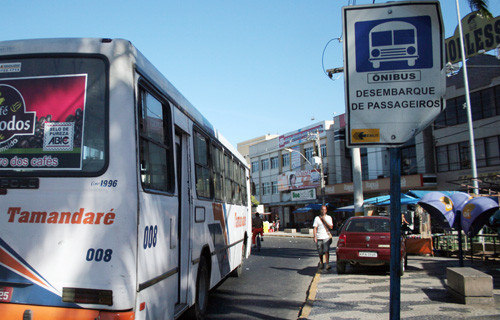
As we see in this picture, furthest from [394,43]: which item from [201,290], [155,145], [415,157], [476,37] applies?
[415,157]

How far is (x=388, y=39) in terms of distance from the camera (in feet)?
11.5

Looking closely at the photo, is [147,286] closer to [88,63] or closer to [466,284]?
[88,63]

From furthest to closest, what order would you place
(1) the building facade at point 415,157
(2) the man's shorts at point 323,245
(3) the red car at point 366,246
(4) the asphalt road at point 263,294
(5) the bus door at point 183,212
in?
1. (1) the building facade at point 415,157
2. (2) the man's shorts at point 323,245
3. (3) the red car at point 366,246
4. (4) the asphalt road at point 263,294
5. (5) the bus door at point 183,212

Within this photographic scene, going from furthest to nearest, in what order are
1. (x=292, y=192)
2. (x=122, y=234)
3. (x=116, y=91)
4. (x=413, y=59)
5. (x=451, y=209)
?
1. (x=292, y=192)
2. (x=451, y=209)
3. (x=116, y=91)
4. (x=122, y=234)
5. (x=413, y=59)

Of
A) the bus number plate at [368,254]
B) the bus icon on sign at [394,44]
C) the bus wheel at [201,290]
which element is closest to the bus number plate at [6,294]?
the bus wheel at [201,290]

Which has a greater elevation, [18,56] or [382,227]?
[18,56]

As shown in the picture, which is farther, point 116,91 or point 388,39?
point 116,91

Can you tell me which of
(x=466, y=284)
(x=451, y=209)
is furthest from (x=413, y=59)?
(x=451, y=209)

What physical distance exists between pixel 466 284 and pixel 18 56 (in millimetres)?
7048

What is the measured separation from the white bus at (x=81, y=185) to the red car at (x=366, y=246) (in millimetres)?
7192

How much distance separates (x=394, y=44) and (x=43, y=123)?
3254mm

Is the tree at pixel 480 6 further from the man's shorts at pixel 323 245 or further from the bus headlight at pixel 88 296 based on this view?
the bus headlight at pixel 88 296

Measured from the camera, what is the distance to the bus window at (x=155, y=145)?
4373mm

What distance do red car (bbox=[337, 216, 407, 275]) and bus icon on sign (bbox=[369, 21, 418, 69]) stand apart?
26.0 ft
